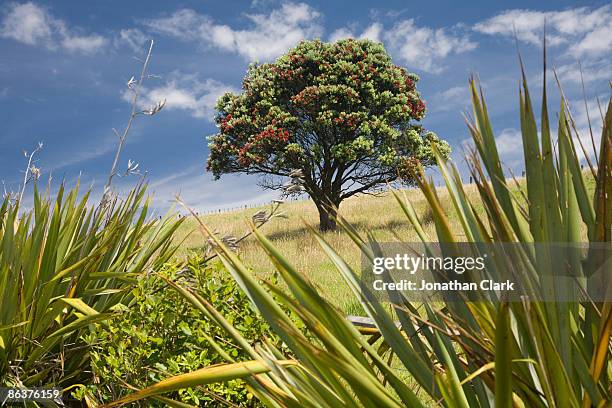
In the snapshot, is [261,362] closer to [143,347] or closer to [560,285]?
[560,285]

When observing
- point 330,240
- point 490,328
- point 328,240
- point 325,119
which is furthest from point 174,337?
point 325,119

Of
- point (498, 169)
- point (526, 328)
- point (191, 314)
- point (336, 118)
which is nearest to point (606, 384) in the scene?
point (526, 328)

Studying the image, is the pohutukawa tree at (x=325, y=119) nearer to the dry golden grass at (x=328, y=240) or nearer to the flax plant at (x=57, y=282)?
the dry golden grass at (x=328, y=240)

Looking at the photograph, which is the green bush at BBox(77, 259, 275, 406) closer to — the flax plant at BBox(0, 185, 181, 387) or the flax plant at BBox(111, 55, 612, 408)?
the flax plant at BBox(0, 185, 181, 387)

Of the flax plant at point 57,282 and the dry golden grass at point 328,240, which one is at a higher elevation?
the flax plant at point 57,282

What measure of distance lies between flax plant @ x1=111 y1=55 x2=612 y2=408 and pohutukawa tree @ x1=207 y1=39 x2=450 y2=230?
43.9ft

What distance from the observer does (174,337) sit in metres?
2.58

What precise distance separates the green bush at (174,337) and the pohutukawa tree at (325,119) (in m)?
12.3

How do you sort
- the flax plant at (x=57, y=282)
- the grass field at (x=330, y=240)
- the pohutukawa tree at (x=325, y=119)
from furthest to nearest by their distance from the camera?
the pohutukawa tree at (x=325, y=119) < the grass field at (x=330, y=240) < the flax plant at (x=57, y=282)

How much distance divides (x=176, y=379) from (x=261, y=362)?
0.77 feet

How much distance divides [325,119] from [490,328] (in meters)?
13.8

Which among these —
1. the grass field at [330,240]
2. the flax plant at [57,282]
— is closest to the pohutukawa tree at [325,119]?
the grass field at [330,240]

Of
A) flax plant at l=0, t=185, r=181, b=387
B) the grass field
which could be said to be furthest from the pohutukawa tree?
flax plant at l=0, t=185, r=181, b=387

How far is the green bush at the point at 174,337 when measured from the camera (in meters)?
2.35
